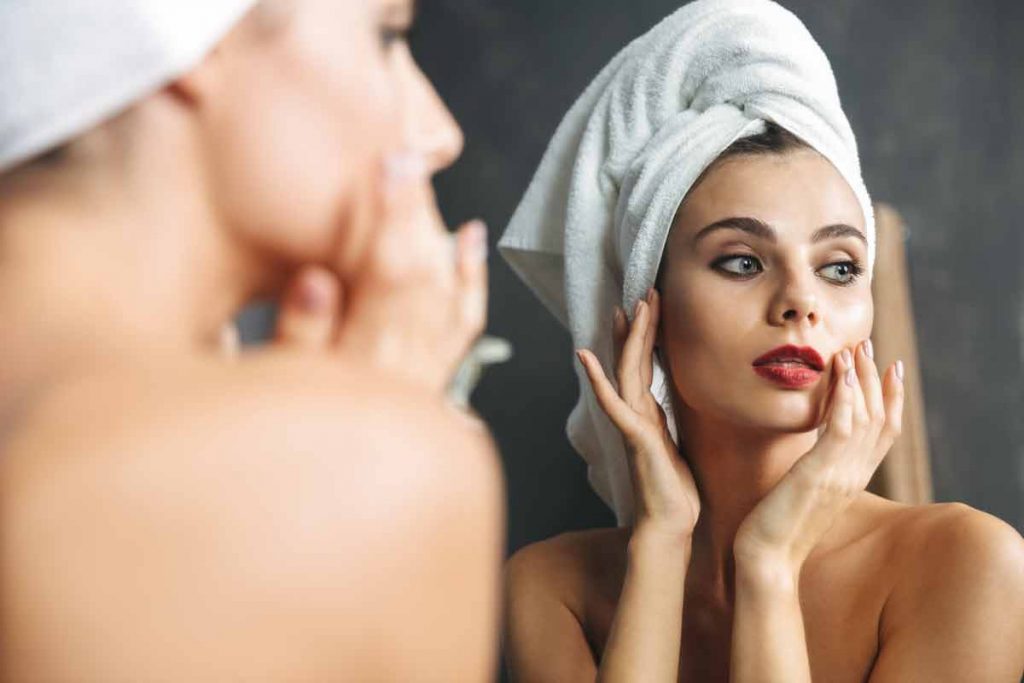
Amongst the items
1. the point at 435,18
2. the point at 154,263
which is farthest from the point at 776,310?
the point at 435,18

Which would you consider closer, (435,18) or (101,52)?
Result: (101,52)

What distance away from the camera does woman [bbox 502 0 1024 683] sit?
1.10m

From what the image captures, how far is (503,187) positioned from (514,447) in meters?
0.49

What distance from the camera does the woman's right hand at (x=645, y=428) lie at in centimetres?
120

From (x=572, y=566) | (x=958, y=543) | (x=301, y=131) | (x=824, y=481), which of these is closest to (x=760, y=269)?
(x=824, y=481)

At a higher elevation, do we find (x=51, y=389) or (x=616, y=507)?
(x=51, y=389)

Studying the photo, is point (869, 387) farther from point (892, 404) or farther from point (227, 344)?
point (227, 344)

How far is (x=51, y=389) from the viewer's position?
52cm

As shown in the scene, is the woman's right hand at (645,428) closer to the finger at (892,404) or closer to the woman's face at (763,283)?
the woman's face at (763,283)

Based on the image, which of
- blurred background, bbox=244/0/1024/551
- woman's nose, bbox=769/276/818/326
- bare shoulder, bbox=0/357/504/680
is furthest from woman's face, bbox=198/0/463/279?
blurred background, bbox=244/0/1024/551

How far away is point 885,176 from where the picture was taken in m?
2.06

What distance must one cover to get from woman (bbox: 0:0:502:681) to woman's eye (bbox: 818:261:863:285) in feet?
2.07

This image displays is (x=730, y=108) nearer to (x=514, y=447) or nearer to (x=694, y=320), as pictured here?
(x=694, y=320)

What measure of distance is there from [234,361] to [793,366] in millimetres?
733
